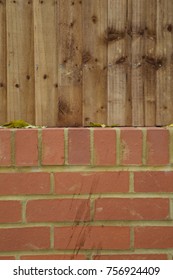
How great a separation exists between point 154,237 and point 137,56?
1034 millimetres

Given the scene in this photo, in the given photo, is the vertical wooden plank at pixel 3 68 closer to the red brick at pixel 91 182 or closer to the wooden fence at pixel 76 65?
the wooden fence at pixel 76 65

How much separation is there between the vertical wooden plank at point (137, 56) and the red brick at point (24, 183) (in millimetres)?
816

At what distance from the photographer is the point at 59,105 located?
1896 mm

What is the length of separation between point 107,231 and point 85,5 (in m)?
1.26

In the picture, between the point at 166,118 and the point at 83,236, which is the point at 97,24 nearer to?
the point at 166,118

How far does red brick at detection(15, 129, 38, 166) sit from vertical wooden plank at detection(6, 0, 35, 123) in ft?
2.21

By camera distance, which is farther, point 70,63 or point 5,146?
point 70,63

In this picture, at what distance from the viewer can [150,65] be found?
75.4 inches

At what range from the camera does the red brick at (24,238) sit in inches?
50.2

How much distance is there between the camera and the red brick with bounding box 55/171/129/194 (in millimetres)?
1269

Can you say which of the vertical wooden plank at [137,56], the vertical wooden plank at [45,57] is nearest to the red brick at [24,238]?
the vertical wooden plank at [45,57]

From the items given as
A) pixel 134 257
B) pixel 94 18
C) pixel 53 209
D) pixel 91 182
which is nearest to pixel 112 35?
pixel 94 18

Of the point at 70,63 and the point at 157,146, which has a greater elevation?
the point at 70,63

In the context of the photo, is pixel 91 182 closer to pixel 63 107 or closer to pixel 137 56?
pixel 63 107
